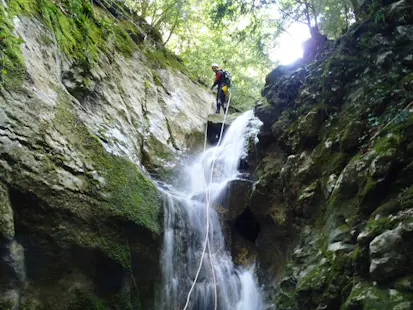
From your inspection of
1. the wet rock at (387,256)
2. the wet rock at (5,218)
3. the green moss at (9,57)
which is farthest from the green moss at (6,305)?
the wet rock at (387,256)

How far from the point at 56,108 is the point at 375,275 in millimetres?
4798

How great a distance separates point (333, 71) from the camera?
5875 mm

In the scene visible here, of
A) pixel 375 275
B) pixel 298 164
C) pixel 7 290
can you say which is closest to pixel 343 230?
pixel 375 275

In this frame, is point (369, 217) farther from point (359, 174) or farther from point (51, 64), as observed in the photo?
point (51, 64)

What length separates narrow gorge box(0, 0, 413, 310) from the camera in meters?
3.58

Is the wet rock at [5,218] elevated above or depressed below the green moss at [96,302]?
above

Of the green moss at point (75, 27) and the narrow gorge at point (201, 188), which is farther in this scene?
the green moss at point (75, 27)

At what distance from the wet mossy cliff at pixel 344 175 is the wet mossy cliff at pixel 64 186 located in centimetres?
253

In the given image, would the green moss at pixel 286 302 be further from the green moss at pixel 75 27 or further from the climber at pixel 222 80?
the climber at pixel 222 80

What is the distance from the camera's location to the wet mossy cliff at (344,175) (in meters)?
3.14

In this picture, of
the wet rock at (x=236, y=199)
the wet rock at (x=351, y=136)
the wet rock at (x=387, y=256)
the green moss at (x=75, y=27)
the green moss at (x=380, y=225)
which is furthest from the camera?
the wet rock at (x=236, y=199)

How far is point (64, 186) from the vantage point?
4086 mm

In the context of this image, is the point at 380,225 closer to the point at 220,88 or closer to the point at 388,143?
the point at 388,143

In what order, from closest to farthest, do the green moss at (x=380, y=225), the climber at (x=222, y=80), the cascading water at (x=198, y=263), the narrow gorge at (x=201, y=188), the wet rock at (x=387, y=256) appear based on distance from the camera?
the wet rock at (x=387, y=256) → the green moss at (x=380, y=225) → the narrow gorge at (x=201, y=188) → the cascading water at (x=198, y=263) → the climber at (x=222, y=80)
